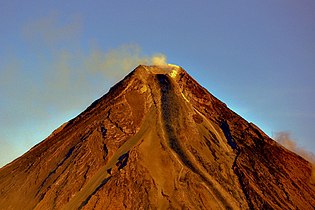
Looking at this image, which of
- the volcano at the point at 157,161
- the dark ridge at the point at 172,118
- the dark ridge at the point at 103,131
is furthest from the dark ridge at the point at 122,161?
the dark ridge at the point at 172,118

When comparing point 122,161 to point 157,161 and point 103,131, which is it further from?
point 103,131

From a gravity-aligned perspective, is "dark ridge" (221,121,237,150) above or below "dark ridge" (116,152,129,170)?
below

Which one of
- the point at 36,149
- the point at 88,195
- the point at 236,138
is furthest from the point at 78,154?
the point at 236,138

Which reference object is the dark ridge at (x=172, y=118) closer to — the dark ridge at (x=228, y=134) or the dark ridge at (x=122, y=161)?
the dark ridge at (x=122, y=161)

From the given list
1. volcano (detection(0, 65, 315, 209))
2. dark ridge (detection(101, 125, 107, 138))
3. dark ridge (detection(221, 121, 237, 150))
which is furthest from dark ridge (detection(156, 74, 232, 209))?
dark ridge (detection(101, 125, 107, 138))

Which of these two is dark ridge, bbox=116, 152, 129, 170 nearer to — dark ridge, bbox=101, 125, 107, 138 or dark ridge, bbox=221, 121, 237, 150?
dark ridge, bbox=101, 125, 107, 138

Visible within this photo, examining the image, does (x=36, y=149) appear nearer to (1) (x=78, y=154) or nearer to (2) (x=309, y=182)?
(1) (x=78, y=154)

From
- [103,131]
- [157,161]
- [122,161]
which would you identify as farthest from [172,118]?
[122,161]

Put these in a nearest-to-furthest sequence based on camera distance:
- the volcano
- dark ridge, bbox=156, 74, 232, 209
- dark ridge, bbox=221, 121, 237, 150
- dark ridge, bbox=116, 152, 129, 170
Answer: the volcano
dark ridge, bbox=156, 74, 232, 209
dark ridge, bbox=116, 152, 129, 170
dark ridge, bbox=221, 121, 237, 150
